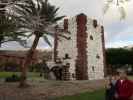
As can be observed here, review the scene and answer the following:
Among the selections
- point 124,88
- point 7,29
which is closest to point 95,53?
point 7,29

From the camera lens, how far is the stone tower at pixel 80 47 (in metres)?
43.2

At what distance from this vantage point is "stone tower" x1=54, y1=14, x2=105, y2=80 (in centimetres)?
4316

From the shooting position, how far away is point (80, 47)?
4316 centimetres

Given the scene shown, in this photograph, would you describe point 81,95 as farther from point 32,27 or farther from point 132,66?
point 132,66

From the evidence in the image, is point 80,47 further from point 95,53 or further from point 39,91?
point 39,91

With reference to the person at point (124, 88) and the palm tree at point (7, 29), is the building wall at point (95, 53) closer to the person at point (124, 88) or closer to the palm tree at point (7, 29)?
the palm tree at point (7, 29)

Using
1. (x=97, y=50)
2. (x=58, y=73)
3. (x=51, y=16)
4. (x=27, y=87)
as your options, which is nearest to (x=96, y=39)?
(x=97, y=50)

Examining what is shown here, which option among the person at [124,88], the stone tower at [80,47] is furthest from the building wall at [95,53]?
the person at [124,88]

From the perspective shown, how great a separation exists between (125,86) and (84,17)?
3466 centimetres

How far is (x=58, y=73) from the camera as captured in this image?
43.3 metres

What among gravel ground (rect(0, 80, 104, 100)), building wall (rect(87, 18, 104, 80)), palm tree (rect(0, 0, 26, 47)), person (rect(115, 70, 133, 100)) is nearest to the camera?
person (rect(115, 70, 133, 100))

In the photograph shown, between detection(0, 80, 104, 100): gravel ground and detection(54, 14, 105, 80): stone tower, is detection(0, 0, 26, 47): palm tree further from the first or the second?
detection(54, 14, 105, 80): stone tower

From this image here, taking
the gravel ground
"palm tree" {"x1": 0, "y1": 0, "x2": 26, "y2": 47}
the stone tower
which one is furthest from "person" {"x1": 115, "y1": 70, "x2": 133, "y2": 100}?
the stone tower

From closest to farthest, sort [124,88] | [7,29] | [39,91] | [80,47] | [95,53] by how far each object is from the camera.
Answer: [124,88] → [7,29] → [39,91] → [80,47] → [95,53]
